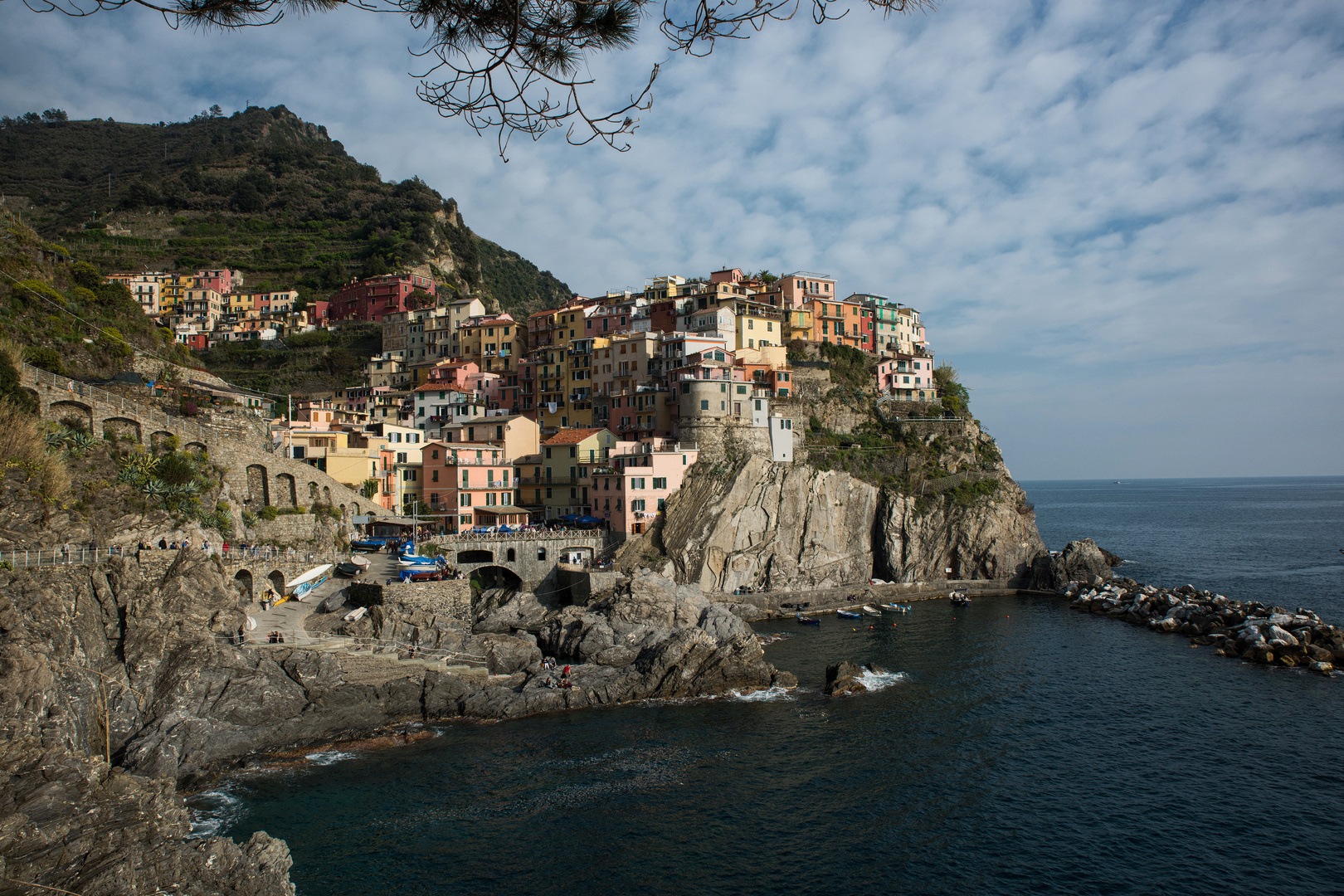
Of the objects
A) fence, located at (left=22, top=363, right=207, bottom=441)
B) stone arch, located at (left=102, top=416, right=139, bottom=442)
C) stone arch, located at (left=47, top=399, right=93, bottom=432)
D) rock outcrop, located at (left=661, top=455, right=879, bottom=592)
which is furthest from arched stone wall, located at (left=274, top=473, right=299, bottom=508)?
rock outcrop, located at (left=661, top=455, right=879, bottom=592)

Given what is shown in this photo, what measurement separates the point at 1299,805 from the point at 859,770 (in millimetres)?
13193

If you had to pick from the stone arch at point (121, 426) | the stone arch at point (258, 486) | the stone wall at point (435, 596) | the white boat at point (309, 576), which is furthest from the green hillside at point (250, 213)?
the stone wall at point (435, 596)

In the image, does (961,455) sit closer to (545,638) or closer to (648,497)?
(648,497)

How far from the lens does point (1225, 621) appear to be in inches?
1753

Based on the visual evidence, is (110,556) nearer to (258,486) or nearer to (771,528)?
(258,486)

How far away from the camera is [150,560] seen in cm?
2919

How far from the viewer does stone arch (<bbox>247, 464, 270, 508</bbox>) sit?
1591 inches

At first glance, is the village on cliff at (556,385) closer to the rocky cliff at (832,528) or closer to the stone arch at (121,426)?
the rocky cliff at (832,528)

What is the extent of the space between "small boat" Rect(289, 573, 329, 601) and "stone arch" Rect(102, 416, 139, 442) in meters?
10.1

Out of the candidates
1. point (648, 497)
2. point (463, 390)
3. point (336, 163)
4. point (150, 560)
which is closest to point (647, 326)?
point (463, 390)

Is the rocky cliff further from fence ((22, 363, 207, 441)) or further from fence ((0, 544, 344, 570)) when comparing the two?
fence ((22, 363, 207, 441))

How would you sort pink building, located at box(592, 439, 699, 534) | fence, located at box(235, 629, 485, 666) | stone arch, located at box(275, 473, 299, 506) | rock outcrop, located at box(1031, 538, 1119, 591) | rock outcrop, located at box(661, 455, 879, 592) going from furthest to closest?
1. rock outcrop, located at box(1031, 538, 1119, 591)
2. pink building, located at box(592, 439, 699, 534)
3. rock outcrop, located at box(661, 455, 879, 592)
4. stone arch, located at box(275, 473, 299, 506)
5. fence, located at box(235, 629, 485, 666)

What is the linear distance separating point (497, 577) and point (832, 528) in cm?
2416

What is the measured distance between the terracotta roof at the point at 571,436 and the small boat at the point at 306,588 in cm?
2178
